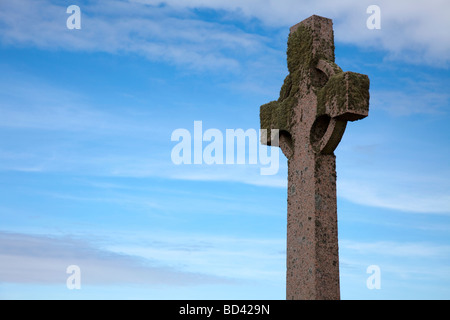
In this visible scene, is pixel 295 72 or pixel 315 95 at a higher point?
pixel 295 72

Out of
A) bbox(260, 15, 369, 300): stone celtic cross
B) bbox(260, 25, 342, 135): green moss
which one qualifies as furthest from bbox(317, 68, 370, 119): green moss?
bbox(260, 25, 342, 135): green moss

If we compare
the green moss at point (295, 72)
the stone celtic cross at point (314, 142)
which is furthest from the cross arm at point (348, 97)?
the green moss at point (295, 72)

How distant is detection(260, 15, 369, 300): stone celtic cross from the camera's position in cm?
821

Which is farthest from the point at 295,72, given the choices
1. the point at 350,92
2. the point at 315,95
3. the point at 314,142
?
the point at 350,92

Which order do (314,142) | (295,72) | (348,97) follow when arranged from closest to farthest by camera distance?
(348,97) < (314,142) < (295,72)

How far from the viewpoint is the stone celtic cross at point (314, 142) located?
323 inches

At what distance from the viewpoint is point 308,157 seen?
28.7ft

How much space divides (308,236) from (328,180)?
85 cm

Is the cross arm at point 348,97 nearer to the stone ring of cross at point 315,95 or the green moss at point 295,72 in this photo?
the stone ring of cross at point 315,95

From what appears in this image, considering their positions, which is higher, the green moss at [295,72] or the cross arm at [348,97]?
the green moss at [295,72]

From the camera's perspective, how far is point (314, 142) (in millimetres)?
8750

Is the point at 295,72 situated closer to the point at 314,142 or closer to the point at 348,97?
the point at 314,142
